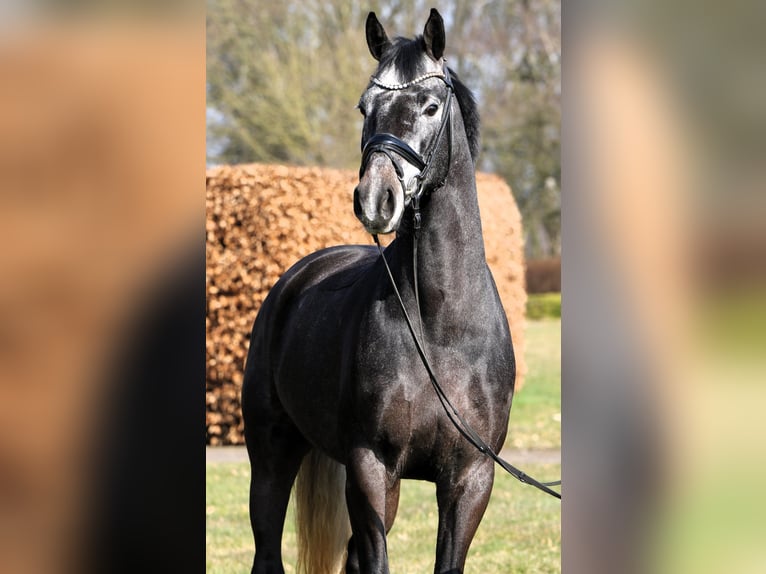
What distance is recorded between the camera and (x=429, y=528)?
6484 mm

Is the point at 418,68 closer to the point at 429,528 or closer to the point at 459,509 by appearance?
the point at 459,509

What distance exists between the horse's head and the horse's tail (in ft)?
6.00

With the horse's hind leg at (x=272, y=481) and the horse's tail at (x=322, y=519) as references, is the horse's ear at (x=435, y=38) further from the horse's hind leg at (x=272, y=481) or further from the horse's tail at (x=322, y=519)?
the horse's tail at (x=322, y=519)

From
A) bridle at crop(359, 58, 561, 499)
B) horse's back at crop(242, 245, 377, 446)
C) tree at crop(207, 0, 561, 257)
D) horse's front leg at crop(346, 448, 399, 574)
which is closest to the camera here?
bridle at crop(359, 58, 561, 499)

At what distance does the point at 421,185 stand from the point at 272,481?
201cm

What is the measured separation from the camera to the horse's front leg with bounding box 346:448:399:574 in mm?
3330

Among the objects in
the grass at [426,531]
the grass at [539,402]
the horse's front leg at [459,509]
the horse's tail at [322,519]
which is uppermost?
the horse's front leg at [459,509]

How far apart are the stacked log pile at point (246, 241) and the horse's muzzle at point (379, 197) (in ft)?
19.4

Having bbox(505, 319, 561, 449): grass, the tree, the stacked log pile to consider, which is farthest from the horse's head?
the tree

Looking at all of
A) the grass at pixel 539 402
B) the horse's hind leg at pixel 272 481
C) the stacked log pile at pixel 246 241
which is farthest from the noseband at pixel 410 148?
the grass at pixel 539 402

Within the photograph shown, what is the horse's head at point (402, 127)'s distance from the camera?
9.86 feet

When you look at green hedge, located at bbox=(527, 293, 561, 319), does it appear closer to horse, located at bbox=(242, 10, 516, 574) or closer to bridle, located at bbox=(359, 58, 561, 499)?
horse, located at bbox=(242, 10, 516, 574)
